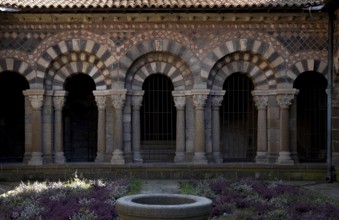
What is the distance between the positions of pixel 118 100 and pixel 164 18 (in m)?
2.75

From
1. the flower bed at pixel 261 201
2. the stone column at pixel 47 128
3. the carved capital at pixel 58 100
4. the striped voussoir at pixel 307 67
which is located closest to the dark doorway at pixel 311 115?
the striped voussoir at pixel 307 67

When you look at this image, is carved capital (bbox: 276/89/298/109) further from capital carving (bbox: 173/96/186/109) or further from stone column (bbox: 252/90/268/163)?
capital carving (bbox: 173/96/186/109)

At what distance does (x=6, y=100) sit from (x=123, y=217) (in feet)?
41.9

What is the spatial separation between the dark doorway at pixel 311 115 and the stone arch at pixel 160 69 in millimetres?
4693

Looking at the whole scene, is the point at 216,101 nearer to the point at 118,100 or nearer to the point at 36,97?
the point at 118,100

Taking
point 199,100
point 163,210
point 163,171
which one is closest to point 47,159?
point 163,171

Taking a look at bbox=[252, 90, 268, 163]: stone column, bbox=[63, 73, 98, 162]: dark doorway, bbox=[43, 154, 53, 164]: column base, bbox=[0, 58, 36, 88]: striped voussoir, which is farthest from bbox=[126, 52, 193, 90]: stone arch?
bbox=[63, 73, 98, 162]: dark doorway

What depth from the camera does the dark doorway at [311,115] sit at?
57.7 feet

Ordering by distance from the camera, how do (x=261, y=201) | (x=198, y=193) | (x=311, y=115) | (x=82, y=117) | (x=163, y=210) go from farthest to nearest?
(x=82, y=117) → (x=311, y=115) → (x=198, y=193) → (x=261, y=201) → (x=163, y=210)

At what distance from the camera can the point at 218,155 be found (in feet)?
49.1

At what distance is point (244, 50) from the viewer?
14.8 meters

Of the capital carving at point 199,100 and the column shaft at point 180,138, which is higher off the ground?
the capital carving at point 199,100

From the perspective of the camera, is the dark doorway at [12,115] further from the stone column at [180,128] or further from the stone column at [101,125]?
the stone column at [180,128]

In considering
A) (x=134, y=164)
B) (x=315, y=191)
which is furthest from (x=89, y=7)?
(x=315, y=191)
